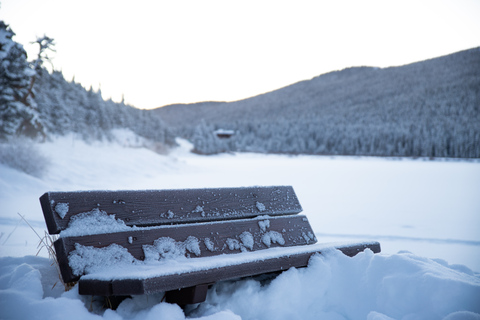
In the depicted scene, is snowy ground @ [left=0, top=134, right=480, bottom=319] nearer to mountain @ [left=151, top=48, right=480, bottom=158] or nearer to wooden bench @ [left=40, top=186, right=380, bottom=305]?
wooden bench @ [left=40, top=186, right=380, bottom=305]

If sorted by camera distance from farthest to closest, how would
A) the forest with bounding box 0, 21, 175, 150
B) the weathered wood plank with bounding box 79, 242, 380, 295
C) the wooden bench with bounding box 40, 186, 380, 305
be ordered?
the forest with bounding box 0, 21, 175, 150 → the wooden bench with bounding box 40, 186, 380, 305 → the weathered wood plank with bounding box 79, 242, 380, 295

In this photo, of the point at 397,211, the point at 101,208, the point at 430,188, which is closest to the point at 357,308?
the point at 101,208

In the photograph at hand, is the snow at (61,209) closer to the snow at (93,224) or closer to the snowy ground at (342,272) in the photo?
the snow at (93,224)

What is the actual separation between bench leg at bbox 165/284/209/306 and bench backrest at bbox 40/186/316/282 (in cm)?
23

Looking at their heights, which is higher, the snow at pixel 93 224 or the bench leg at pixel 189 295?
the snow at pixel 93 224

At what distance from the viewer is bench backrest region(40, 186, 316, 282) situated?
1881 mm

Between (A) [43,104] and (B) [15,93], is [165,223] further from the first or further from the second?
(A) [43,104]

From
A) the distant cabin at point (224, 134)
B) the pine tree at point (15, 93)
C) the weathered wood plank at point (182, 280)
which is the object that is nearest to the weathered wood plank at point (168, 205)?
the weathered wood plank at point (182, 280)

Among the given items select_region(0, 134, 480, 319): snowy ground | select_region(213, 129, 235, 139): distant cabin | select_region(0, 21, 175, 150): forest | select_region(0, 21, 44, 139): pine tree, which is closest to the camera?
select_region(0, 134, 480, 319): snowy ground

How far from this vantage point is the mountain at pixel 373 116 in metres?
43.6

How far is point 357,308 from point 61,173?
1037cm

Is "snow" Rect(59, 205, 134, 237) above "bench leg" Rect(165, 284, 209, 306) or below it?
above

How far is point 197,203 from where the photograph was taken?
2.46 m

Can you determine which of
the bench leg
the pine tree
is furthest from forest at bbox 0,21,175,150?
the bench leg
